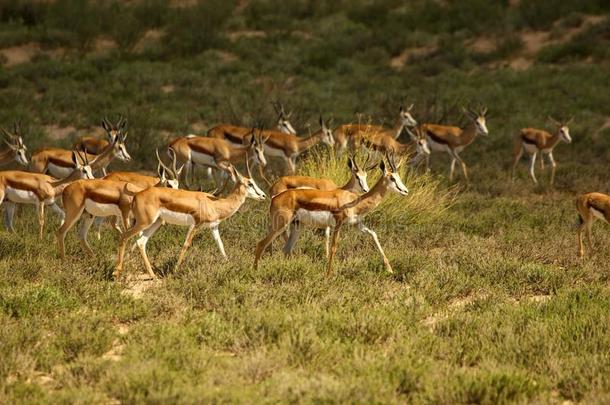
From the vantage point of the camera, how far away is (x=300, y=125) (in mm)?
19938

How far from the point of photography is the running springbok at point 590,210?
10664 millimetres

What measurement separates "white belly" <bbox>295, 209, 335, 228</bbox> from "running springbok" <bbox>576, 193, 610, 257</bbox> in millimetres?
3518

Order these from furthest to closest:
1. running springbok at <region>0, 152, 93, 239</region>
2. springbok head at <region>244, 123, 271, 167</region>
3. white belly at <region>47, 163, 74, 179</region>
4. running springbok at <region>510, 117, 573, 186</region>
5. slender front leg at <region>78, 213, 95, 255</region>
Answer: running springbok at <region>510, 117, 573, 186</region>, springbok head at <region>244, 123, 271, 167</region>, white belly at <region>47, 163, 74, 179</region>, running springbok at <region>0, 152, 93, 239</region>, slender front leg at <region>78, 213, 95, 255</region>

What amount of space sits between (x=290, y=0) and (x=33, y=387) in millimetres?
27446

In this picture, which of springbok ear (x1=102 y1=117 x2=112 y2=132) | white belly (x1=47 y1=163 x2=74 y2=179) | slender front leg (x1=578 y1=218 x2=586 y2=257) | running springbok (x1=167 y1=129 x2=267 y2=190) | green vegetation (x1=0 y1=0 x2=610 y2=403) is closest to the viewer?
green vegetation (x1=0 y1=0 x2=610 y2=403)

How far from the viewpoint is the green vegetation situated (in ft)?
20.3

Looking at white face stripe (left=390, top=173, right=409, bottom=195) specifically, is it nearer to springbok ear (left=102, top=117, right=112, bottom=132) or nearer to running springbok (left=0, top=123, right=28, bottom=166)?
springbok ear (left=102, top=117, right=112, bottom=132)

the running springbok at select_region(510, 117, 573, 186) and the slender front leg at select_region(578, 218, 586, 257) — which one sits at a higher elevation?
the slender front leg at select_region(578, 218, 586, 257)

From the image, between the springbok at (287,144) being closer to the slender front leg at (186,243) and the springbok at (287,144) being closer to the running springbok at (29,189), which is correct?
the running springbok at (29,189)

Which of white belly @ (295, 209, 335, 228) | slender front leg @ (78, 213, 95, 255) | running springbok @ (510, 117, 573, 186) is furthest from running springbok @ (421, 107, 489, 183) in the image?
slender front leg @ (78, 213, 95, 255)

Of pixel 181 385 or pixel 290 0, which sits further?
pixel 290 0

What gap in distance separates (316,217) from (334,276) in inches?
27.9

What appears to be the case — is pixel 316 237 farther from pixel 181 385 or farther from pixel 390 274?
pixel 181 385

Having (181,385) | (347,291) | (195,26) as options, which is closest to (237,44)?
(195,26)
